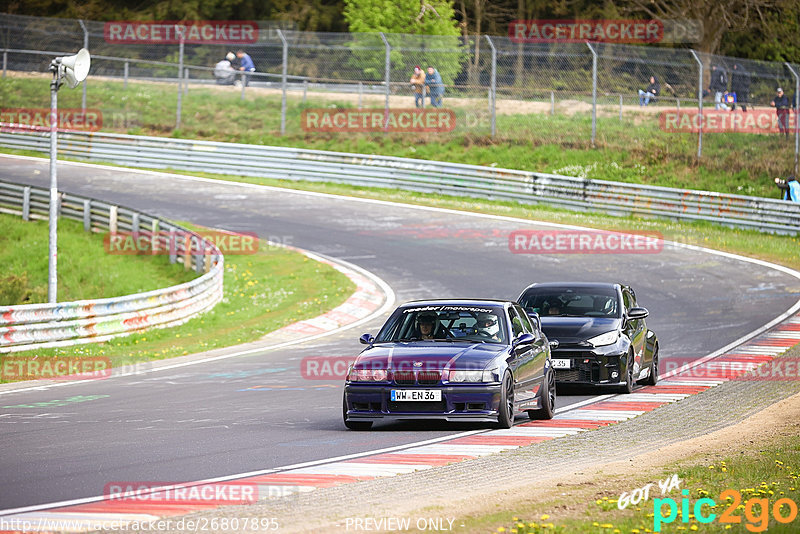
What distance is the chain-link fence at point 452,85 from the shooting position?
3656 cm

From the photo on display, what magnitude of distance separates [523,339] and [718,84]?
87.8 feet

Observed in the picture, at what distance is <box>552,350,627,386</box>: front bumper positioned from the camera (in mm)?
15109

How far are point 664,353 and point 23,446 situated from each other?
37.9 feet

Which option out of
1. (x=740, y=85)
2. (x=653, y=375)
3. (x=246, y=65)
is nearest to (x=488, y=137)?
(x=740, y=85)

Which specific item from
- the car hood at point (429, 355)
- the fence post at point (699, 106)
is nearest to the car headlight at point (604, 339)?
the car hood at point (429, 355)

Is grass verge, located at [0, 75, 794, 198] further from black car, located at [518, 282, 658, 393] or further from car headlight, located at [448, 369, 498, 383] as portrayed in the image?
car headlight, located at [448, 369, 498, 383]

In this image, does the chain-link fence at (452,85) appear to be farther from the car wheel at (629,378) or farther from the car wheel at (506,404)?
the car wheel at (506,404)

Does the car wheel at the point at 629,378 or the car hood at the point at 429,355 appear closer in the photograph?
the car hood at the point at 429,355

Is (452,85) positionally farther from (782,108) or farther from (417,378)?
(417,378)

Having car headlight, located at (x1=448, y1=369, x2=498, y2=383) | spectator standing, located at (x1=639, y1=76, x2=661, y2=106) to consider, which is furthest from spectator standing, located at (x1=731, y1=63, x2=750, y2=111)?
car headlight, located at (x1=448, y1=369, x2=498, y2=383)

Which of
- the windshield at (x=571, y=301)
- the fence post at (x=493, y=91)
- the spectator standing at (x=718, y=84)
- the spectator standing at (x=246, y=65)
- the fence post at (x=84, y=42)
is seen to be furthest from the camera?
the spectator standing at (x=246, y=65)

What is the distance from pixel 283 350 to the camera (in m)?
19.8

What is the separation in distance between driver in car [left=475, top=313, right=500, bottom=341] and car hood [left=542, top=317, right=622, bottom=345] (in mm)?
2913

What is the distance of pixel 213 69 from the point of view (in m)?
43.5
